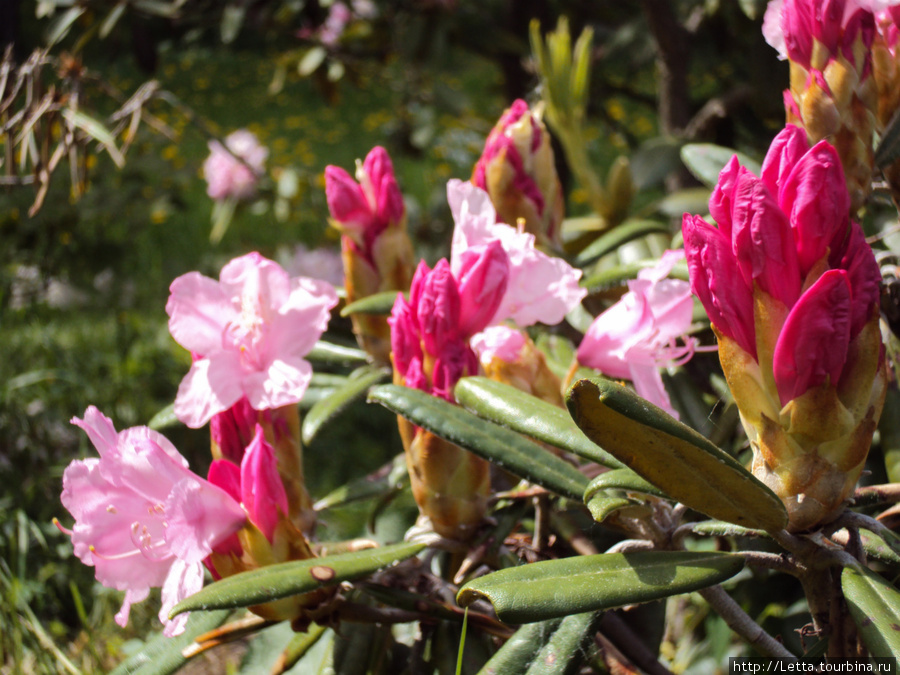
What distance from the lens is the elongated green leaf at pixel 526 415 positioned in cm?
62

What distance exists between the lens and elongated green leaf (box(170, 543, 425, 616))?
1.92 ft

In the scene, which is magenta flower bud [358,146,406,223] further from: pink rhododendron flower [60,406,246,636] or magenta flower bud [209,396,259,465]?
pink rhododendron flower [60,406,246,636]

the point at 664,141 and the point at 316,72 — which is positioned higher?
the point at 316,72

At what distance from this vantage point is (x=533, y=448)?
0.70 metres

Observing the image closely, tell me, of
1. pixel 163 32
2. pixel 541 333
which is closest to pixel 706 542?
pixel 541 333

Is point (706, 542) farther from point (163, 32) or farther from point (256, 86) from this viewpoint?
point (256, 86)

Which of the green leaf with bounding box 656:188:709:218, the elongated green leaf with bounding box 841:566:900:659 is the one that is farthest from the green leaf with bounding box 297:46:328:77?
the elongated green leaf with bounding box 841:566:900:659

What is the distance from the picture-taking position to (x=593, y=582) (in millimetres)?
544

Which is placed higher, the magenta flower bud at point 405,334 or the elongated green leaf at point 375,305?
the magenta flower bud at point 405,334

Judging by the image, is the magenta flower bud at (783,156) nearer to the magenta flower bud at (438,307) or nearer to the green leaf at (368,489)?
the magenta flower bud at (438,307)

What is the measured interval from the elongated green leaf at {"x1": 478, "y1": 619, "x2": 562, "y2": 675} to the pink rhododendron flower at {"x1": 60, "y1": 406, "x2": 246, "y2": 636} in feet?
0.78

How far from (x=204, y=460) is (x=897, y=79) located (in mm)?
1769

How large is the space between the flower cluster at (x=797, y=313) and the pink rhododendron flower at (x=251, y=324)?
396 mm

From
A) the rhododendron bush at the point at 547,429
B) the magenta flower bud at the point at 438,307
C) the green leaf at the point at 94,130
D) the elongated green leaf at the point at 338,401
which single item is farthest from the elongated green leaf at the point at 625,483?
the green leaf at the point at 94,130
